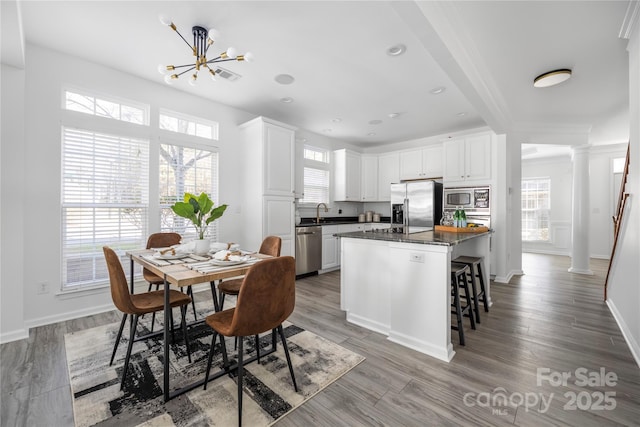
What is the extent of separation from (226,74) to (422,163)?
13.8 feet

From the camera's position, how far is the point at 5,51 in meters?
2.29

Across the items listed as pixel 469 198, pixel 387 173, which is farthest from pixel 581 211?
pixel 387 173

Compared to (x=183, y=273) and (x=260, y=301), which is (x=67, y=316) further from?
(x=260, y=301)

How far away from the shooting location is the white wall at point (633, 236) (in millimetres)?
2203

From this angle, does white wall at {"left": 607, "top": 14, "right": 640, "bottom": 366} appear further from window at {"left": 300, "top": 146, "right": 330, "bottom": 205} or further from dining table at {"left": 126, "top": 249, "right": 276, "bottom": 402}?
window at {"left": 300, "top": 146, "right": 330, "bottom": 205}

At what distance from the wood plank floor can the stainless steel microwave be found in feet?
6.62

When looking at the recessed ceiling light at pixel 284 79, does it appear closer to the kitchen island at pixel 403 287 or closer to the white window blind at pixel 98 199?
the white window blind at pixel 98 199

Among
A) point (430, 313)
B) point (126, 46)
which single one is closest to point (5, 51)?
point (126, 46)

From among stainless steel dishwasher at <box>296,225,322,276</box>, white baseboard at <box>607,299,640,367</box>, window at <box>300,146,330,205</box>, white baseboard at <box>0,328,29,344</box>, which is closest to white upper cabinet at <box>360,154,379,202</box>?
window at <box>300,146,330,205</box>

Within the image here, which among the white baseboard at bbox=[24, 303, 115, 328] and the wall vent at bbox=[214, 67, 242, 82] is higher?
the wall vent at bbox=[214, 67, 242, 82]

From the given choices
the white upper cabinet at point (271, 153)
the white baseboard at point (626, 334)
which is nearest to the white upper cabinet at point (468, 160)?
the white baseboard at point (626, 334)

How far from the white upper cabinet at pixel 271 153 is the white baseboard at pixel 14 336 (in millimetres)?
2864

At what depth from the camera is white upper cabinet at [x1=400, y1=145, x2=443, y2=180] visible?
5.49 m

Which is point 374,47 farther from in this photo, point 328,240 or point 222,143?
point 328,240
